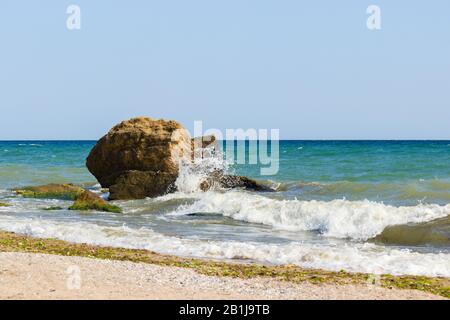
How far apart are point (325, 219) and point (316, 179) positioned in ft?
63.0

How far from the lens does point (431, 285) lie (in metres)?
10.7

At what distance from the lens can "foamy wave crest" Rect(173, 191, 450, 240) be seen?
1836cm

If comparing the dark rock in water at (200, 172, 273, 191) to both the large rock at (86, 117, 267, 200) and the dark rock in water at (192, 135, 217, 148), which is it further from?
the dark rock in water at (192, 135, 217, 148)

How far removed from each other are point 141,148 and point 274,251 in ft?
45.5

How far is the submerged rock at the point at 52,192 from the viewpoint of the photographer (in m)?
28.5

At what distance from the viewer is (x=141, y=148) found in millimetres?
26906

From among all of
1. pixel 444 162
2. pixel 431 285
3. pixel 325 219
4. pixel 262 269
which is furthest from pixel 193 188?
pixel 444 162

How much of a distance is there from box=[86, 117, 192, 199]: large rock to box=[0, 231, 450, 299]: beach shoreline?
13360 millimetres

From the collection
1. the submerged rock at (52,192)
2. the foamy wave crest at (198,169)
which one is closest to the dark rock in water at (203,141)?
the foamy wave crest at (198,169)

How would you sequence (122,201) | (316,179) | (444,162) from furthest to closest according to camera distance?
(444,162) → (316,179) → (122,201)

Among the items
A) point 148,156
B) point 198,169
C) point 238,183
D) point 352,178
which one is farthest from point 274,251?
point 352,178

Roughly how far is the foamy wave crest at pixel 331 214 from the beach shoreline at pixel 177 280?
6320 millimetres

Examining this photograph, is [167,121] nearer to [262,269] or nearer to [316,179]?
[316,179]

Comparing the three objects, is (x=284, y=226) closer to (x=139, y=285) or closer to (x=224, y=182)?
(x=224, y=182)
